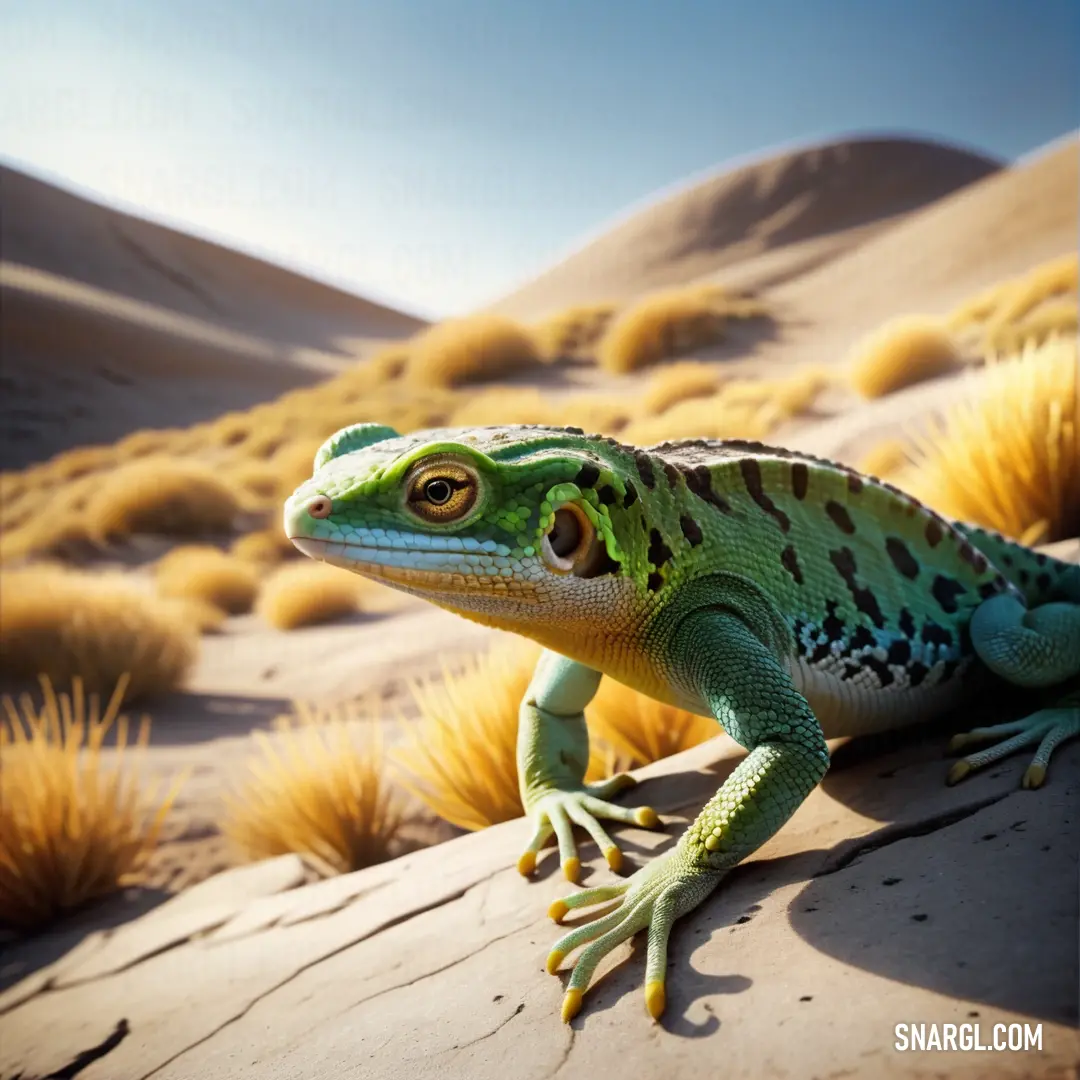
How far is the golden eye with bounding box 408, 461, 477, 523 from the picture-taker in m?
1.31

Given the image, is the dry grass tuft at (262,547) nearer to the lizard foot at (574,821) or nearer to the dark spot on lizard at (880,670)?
the lizard foot at (574,821)

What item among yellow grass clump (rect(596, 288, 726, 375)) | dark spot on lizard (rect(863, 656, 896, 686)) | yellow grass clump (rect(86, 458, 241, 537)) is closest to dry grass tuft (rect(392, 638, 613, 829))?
dark spot on lizard (rect(863, 656, 896, 686))

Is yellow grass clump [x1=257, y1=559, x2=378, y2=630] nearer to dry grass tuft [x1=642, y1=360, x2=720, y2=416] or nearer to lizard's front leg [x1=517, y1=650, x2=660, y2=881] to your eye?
dry grass tuft [x1=642, y1=360, x2=720, y2=416]

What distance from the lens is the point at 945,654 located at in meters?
1.84

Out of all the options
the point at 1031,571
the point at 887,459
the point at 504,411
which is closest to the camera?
the point at 1031,571

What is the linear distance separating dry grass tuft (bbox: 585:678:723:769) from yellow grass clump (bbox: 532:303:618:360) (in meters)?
10.4

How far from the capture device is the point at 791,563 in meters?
1.71

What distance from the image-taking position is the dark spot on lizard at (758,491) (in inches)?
69.1

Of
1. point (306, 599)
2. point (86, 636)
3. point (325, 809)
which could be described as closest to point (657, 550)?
point (325, 809)

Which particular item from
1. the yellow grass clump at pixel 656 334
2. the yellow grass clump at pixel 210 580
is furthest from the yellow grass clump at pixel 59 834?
the yellow grass clump at pixel 656 334

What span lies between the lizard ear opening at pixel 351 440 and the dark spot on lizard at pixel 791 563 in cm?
82

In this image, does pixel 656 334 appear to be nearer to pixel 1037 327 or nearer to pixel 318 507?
pixel 1037 327

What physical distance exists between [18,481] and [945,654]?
235 inches

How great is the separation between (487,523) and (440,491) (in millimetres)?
92
